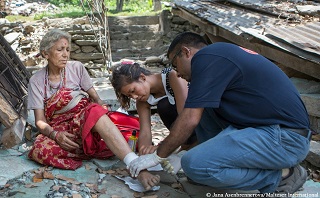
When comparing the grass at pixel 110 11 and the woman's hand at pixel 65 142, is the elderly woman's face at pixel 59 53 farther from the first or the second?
the grass at pixel 110 11

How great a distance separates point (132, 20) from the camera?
13625 millimetres

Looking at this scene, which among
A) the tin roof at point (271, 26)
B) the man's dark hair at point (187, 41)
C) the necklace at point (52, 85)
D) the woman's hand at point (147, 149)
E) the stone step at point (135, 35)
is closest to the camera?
the man's dark hair at point (187, 41)

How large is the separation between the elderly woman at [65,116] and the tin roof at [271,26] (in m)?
2.11

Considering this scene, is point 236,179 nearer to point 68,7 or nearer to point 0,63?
point 0,63

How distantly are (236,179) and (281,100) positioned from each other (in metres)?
0.52

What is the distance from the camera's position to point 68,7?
1814 centimetres

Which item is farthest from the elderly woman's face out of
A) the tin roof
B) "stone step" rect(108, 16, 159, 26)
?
"stone step" rect(108, 16, 159, 26)

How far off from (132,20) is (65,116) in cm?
1046

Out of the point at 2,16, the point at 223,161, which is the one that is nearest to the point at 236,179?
the point at 223,161

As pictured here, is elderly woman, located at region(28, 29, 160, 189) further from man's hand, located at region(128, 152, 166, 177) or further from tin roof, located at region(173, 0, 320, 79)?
tin roof, located at region(173, 0, 320, 79)

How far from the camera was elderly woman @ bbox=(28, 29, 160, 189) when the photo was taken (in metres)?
3.17

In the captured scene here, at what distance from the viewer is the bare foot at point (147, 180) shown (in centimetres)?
285

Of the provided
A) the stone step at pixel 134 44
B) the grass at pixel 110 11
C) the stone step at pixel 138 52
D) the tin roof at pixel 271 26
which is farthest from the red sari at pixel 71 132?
the grass at pixel 110 11

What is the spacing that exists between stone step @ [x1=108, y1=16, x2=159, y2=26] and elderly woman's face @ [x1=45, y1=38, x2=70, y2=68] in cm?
1000
